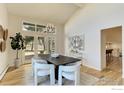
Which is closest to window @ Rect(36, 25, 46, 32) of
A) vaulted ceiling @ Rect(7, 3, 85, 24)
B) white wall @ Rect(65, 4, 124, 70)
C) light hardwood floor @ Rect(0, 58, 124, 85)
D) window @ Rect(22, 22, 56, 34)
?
window @ Rect(22, 22, 56, 34)

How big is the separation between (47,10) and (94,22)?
2.16m

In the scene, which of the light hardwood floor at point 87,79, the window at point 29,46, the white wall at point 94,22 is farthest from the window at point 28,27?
the light hardwood floor at point 87,79

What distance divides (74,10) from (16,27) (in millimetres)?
2882

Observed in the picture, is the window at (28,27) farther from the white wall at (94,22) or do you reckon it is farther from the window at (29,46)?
the white wall at (94,22)

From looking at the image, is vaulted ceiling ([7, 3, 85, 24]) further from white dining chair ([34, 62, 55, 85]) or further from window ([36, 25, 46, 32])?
white dining chair ([34, 62, 55, 85])

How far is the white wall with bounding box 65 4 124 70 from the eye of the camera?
3873 mm

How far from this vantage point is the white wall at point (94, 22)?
3.87 meters

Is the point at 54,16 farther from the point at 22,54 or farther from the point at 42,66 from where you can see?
the point at 42,66

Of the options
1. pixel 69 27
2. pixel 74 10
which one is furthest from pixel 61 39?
pixel 74 10

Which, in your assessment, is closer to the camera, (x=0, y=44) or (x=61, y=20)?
(x=0, y=44)

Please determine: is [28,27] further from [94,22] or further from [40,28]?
[94,22]

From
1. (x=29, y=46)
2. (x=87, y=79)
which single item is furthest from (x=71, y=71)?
(x=29, y=46)
